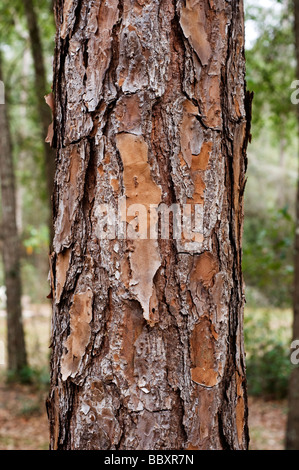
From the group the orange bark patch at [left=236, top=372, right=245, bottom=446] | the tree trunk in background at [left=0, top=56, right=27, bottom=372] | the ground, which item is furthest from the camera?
→ the tree trunk in background at [left=0, top=56, right=27, bottom=372]

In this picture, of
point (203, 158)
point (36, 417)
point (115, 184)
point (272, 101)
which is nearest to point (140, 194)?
point (115, 184)

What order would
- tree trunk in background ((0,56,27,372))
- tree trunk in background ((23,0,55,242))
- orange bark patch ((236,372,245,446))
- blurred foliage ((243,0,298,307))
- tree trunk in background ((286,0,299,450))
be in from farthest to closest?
tree trunk in background ((0,56,27,372)), tree trunk in background ((23,0,55,242)), blurred foliage ((243,0,298,307)), tree trunk in background ((286,0,299,450)), orange bark patch ((236,372,245,446))

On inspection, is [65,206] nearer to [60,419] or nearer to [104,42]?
[104,42]

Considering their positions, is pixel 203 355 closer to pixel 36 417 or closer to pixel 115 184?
pixel 115 184

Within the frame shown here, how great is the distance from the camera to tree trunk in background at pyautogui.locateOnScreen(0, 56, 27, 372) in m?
8.02

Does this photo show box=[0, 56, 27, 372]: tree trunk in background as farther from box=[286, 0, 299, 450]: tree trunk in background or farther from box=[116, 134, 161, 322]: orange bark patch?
box=[116, 134, 161, 322]: orange bark patch

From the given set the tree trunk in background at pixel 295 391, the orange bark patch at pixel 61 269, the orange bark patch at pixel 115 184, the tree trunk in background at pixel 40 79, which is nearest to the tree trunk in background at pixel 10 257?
the tree trunk in background at pixel 40 79

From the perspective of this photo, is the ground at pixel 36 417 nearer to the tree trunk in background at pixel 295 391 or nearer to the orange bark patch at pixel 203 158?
the tree trunk in background at pixel 295 391

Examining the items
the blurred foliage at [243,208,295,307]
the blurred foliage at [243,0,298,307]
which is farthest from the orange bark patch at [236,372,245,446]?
the blurred foliage at [243,208,295,307]

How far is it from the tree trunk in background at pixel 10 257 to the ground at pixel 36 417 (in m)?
0.33

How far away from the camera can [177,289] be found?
124 cm

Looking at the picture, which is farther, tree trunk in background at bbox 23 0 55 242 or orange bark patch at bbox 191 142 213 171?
tree trunk in background at bbox 23 0 55 242

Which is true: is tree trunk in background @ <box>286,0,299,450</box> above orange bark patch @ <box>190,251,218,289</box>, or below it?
below

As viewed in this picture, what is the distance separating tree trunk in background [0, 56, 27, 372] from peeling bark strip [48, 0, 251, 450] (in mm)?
7067
